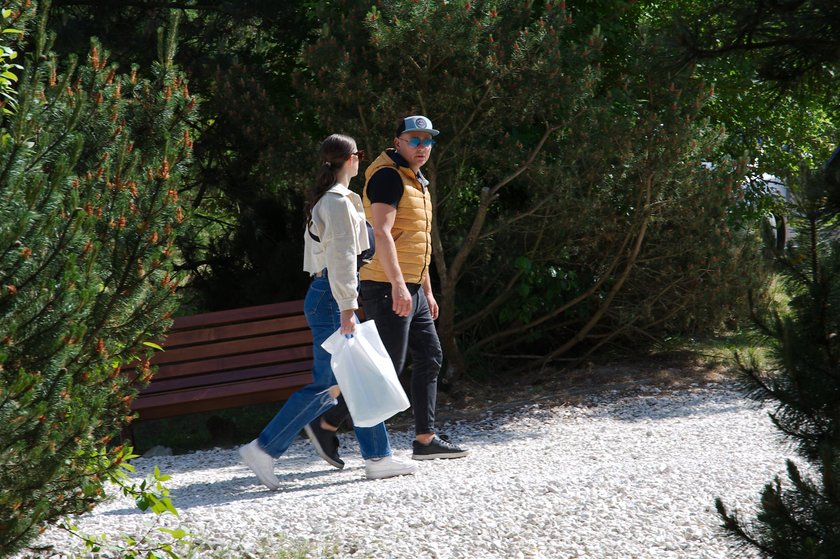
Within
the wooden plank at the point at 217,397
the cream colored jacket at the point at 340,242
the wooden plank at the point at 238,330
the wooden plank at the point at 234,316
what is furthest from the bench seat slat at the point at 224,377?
the cream colored jacket at the point at 340,242

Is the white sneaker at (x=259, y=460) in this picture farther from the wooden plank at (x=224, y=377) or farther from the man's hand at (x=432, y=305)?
the wooden plank at (x=224, y=377)

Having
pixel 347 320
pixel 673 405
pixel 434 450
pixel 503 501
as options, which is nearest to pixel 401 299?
pixel 347 320

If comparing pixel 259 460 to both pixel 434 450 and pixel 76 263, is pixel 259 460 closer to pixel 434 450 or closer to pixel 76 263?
pixel 434 450

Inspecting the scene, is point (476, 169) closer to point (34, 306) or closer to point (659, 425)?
point (659, 425)

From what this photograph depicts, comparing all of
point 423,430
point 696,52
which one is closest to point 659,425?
point 423,430

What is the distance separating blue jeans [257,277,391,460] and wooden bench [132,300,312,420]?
1.76 m

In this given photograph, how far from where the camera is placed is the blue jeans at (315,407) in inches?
195

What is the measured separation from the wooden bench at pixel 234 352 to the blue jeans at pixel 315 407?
1.76 meters

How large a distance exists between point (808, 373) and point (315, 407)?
294cm

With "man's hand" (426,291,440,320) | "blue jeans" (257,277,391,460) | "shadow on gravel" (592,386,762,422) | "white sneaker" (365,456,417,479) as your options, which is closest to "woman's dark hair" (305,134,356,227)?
"blue jeans" (257,277,391,460)

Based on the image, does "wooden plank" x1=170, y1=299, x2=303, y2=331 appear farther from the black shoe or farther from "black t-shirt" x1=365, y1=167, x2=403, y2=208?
"black t-shirt" x1=365, y1=167, x2=403, y2=208

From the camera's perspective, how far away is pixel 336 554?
373 cm

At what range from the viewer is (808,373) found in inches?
103

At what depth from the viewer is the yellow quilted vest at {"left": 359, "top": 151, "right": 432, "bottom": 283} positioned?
531 cm
